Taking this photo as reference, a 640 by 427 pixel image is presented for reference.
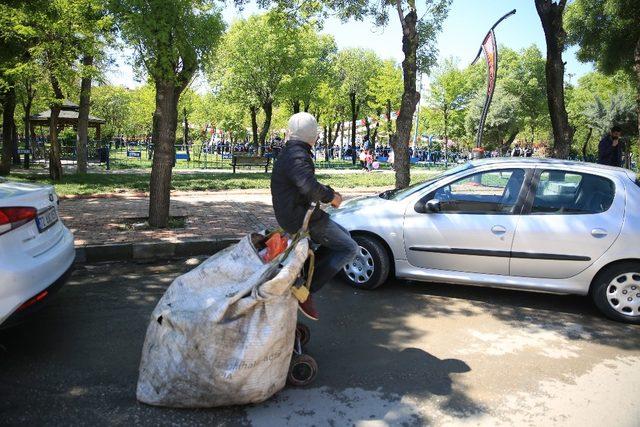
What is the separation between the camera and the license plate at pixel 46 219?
4037mm

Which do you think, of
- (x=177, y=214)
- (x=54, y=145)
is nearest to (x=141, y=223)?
(x=177, y=214)

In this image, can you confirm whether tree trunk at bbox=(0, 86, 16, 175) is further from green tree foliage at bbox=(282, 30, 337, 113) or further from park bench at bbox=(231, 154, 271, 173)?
green tree foliage at bbox=(282, 30, 337, 113)

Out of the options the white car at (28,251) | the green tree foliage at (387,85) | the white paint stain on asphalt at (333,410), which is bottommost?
the white paint stain on asphalt at (333,410)

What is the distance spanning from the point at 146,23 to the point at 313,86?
30189 mm

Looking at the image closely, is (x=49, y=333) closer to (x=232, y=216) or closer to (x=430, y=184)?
(x=430, y=184)

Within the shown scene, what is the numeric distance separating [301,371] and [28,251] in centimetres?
217

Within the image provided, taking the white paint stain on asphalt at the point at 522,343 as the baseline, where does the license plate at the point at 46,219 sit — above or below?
above

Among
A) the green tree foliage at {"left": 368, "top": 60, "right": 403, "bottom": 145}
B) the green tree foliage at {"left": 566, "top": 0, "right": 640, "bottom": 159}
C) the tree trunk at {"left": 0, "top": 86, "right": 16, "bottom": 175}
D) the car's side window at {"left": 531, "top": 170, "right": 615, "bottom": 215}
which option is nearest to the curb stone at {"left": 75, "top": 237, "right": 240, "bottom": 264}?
the car's side window at {"left": 531, "top": 170, "right": 615, "bottom": 215}

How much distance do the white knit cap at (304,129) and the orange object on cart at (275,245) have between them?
28.2 inches

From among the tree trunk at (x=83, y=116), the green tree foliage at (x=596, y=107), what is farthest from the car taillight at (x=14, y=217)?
the green tree foliage at (x=596, y=107)

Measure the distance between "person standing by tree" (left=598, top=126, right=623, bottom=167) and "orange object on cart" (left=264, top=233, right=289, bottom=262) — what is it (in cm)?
833

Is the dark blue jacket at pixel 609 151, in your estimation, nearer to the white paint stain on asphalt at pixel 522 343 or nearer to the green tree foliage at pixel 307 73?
the white paint stain on asphalt at pixel 522 343

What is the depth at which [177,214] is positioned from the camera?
9.82 meters

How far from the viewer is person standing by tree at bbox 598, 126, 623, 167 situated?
31.3 ft
